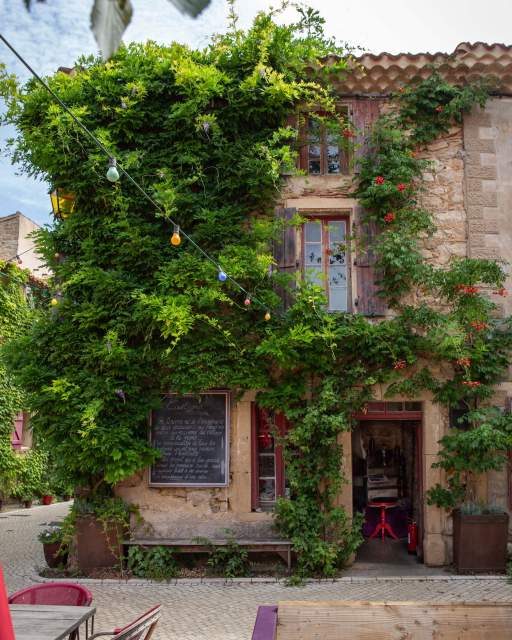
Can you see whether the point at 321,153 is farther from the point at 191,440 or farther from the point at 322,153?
the point at 191,440

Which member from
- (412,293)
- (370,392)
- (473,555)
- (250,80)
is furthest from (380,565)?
(250,80)

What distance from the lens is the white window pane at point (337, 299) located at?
878 cm

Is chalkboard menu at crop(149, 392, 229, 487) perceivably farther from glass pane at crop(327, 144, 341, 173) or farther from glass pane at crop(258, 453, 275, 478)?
glass pane at crop(327, 144, 341, 173)

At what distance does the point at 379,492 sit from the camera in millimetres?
10523

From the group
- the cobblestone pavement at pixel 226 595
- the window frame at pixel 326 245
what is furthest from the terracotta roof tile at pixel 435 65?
the cobblestone pavement at pixel 226 595

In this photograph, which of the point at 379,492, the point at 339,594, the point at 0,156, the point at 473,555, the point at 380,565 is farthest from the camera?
the point at 379,492

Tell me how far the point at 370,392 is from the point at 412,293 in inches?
57.4

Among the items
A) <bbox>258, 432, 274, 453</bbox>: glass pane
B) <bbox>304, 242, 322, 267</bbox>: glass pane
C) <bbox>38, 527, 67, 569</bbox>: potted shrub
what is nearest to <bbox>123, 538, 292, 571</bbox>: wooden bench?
<bbox>38, 527, 67, 569</bbox>: potted shrub

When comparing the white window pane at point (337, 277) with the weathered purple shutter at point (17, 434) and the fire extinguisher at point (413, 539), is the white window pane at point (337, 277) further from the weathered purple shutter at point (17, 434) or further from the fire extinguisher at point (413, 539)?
the weathered purple shutter at point (17, 434)

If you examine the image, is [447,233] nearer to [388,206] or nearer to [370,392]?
[388,206]

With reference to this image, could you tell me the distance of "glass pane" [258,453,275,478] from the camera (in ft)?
28.1


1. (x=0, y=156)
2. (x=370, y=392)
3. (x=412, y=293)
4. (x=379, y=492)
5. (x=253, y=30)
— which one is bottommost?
(x=379, y=492)

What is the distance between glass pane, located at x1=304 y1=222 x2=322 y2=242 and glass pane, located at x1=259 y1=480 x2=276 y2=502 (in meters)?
3.31

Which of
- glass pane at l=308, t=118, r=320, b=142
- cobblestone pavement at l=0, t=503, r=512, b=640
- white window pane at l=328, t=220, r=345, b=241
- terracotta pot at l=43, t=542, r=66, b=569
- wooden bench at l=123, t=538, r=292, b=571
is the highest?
glass pane at l=308, t=118, r=320, b=142
